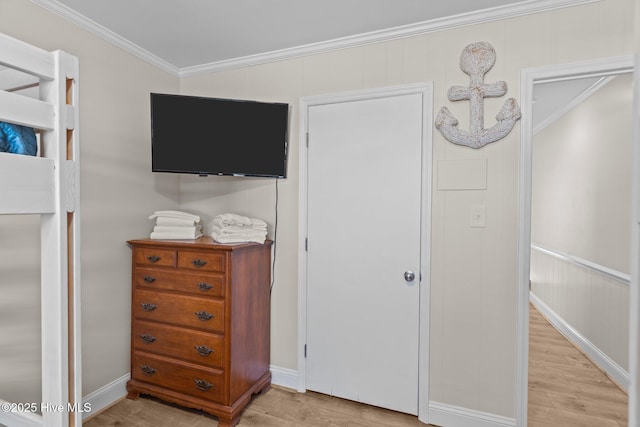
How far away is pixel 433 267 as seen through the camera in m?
2.10

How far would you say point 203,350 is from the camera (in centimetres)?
206

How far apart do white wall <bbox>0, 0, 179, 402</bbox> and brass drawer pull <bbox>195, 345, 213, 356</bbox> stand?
682 millimetres

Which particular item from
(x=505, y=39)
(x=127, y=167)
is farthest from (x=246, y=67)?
(x=505, y=39)

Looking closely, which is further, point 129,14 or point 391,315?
point 391,315

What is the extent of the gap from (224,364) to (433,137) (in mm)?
1875

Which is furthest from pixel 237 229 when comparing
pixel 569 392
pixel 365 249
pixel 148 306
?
pixel 569 392

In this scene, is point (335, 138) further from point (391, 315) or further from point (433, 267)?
point (391, 315)

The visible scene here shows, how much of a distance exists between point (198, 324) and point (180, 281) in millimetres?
292

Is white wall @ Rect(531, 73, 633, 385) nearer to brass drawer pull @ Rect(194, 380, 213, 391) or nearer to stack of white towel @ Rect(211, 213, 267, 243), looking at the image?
stack of white towel @ Rect(211, 213, 267, 243)

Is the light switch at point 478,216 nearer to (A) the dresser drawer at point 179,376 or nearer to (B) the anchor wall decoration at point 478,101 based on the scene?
(B) the anchor wall decoration at point 478,101

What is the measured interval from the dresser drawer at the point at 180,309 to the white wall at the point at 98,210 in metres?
A: 0.22

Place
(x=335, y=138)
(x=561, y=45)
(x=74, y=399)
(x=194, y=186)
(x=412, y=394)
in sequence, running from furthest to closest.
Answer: (x=194, y=186) < (x=335, y=138) < (x=412, y=394) < (x=561, y=45) < (x=74, y=399)

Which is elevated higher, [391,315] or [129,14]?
[129,14]

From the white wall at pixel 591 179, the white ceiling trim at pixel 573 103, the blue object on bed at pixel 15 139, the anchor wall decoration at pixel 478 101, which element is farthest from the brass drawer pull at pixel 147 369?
the white ceiling trim at pixel 573 103
